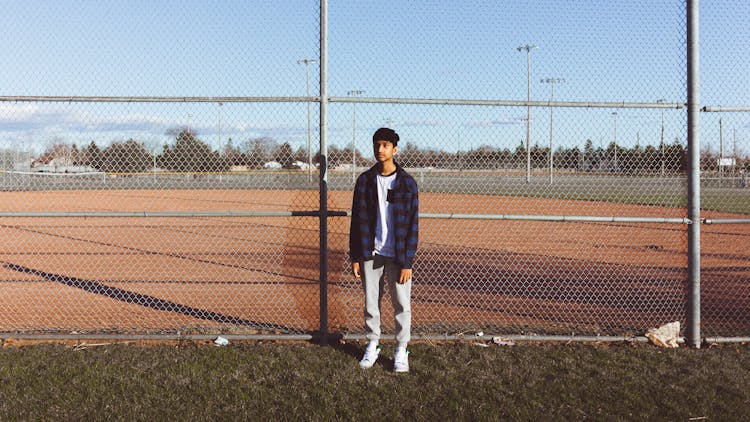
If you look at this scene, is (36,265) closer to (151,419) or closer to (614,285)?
(151,419)

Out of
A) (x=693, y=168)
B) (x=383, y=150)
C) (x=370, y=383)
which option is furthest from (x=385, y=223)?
(x=693, y=168)

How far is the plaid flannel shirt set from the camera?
4.82 metres

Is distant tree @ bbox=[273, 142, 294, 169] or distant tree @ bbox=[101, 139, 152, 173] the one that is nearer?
distant tree @ bbox=[273, 142, 294, 169]

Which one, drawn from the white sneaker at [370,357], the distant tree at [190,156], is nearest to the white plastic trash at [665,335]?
the white sneaker at [370,357]

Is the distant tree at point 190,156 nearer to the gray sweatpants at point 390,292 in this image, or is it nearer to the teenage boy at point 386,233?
the teenage boy at point 386,233

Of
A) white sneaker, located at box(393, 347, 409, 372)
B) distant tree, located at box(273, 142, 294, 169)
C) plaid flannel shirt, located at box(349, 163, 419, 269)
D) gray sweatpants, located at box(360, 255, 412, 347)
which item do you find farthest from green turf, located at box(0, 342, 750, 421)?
distant tree, located at box(273, 142, 294, 169)

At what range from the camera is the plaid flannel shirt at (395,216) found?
4.82 m

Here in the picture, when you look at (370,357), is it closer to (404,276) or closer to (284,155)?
(404,276)

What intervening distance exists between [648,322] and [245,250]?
836 cm

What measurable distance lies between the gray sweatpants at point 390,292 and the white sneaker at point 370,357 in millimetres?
86

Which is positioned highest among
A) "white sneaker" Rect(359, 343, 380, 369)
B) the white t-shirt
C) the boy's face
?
the boy's face

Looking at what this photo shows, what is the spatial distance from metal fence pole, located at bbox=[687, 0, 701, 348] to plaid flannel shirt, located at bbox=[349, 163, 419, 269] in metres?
2.82

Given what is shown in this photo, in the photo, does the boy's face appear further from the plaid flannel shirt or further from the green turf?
the green turf

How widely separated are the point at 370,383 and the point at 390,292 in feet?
2.72
